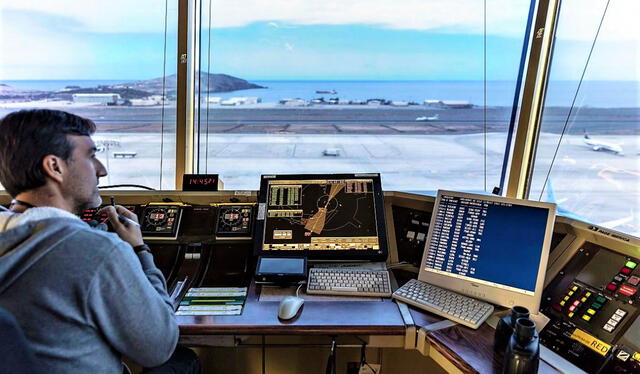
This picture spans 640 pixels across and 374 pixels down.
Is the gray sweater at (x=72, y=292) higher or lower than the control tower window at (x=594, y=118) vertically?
lower

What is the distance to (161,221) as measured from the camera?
1.80m

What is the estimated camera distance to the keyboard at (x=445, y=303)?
1.31 metres

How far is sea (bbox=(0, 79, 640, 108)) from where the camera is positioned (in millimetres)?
2174

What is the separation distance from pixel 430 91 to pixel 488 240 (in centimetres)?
164

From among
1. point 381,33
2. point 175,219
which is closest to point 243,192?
Result: point 175,219

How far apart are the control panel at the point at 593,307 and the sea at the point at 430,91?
1124mm

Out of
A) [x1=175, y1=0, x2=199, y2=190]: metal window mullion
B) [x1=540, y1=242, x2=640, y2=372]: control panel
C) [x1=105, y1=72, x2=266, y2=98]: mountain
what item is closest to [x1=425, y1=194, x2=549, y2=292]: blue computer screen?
[x1=540, y1=242, x2=640, y2=372]: control panel

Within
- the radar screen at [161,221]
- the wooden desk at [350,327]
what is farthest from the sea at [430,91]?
the wooden desk at [350,327]

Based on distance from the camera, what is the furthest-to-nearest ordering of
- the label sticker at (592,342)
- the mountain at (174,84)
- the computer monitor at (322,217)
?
1. the mountain at (174,84)
2. the computer monitor at (322,217)
3. the label sticker at (592,342)

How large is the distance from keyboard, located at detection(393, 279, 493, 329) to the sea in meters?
1.31

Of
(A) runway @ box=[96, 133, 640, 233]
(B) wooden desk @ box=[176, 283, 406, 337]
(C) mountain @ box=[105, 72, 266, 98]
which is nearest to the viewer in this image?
(B) wooden desk @ box=[176, 283, 406, 337]

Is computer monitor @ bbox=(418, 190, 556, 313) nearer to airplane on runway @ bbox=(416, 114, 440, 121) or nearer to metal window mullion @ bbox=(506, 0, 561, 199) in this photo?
metal window mullion @ bbox=(506, 0, 561, 199)

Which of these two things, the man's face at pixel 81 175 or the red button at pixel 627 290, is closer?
the man's face at pixel 81 175

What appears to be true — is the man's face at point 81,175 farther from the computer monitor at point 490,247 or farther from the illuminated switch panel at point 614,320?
the illuminated switch panel at point 614,320
